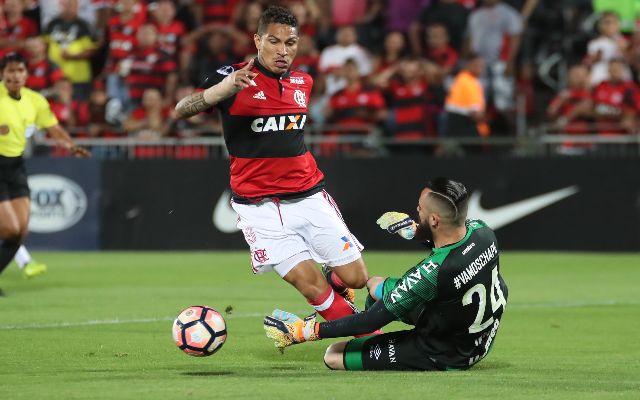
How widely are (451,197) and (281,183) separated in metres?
1.86

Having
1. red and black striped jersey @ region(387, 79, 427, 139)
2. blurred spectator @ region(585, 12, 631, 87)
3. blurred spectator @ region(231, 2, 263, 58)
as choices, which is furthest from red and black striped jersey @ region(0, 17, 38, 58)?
blurred spectator @ region(585, 12, 631, 87)

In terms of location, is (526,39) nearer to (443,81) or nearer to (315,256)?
(443,81)

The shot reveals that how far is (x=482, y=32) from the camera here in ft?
68.9

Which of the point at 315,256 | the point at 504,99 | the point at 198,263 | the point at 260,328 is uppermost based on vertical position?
the point at 315,256

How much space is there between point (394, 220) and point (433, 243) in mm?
551

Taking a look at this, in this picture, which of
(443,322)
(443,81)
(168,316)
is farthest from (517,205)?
(443,322)

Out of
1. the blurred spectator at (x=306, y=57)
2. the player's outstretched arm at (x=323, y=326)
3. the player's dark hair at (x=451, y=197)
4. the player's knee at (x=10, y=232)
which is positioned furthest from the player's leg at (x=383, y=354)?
the blurred spectator at (x=306, y=57)

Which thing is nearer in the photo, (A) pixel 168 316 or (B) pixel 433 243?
(B) pixel 433 243

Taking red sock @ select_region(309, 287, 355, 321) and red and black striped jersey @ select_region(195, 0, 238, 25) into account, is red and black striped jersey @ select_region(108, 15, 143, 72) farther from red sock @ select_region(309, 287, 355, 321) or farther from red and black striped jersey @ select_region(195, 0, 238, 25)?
red sock @ select_region(309, 287, 355, 321)

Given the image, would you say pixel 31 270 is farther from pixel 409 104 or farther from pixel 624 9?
pixel 624 9

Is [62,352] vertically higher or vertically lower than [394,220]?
lower

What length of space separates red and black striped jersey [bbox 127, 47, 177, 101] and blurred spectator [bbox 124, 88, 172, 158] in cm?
84

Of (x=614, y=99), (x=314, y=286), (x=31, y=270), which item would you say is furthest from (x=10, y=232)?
(x=614, y=99)

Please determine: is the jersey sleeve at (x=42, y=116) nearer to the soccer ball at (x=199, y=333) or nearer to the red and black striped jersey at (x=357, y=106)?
the red and black striped jersey at (x=357, y=106)
